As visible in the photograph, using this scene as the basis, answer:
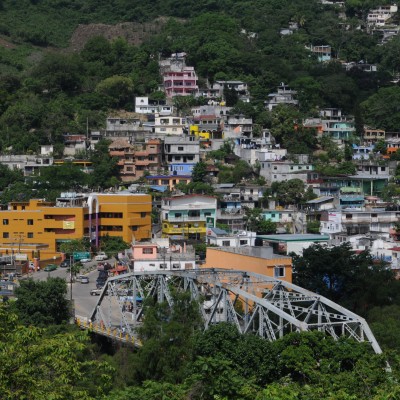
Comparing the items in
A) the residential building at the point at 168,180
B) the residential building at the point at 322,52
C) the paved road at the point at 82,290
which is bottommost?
the paved road at the point at 82,290

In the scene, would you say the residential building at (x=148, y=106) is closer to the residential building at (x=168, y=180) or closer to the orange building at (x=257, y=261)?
the residential building at (x=168, y=180)

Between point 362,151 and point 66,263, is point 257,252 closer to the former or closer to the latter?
point 66,263

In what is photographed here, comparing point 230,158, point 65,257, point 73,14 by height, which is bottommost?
point 65,257

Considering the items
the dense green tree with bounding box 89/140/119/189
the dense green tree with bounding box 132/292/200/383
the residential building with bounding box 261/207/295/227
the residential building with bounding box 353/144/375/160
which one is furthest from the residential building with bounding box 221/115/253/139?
the dense green tree with bounding box 132/292/200/383

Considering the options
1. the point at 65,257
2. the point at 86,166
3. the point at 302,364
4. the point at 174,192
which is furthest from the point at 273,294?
the point at 86,166

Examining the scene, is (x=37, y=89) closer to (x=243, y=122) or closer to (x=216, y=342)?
(x=243, y=122)

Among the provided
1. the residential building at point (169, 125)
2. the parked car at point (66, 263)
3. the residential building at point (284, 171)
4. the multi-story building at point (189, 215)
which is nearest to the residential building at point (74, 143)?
the residential building at point (169, 125)
